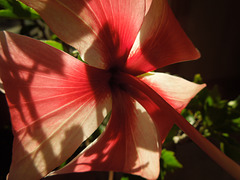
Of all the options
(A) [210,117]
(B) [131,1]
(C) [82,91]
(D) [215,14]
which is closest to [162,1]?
(B) [131,1]

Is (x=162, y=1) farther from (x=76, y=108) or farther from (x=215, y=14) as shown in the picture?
(x=215, y=14)

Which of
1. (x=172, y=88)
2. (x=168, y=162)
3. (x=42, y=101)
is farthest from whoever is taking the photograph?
(x=168, y=162)

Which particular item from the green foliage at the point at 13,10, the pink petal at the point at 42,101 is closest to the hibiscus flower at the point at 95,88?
the pink petal at the point at 42,101

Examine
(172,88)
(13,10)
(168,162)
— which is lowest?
(168,162)

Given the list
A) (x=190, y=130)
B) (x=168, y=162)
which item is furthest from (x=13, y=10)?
(x=168, y=162)

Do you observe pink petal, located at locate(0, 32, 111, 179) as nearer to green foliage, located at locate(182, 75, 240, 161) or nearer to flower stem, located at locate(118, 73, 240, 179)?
flower stem, located at locate(118, 73, 240, 179)

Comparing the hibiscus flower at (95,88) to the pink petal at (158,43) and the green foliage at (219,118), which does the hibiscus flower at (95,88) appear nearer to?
the pink petal at (158,43)

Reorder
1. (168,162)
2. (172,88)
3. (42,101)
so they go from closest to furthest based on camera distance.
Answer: (42,101)
(172,88)
(168,162)

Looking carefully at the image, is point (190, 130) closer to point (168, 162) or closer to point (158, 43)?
point (158, 43)
